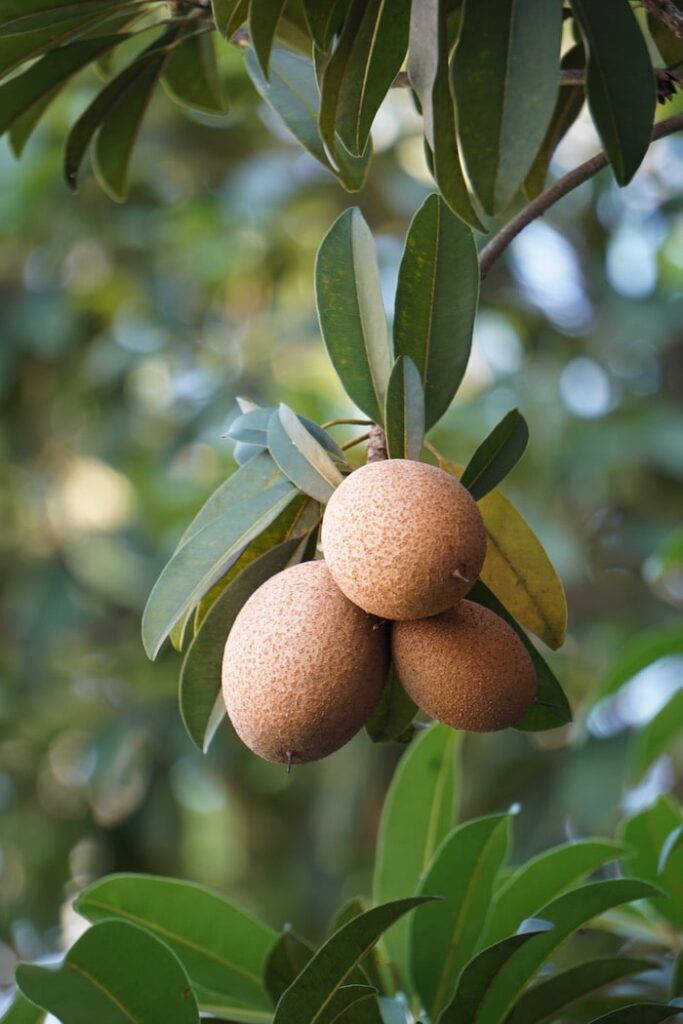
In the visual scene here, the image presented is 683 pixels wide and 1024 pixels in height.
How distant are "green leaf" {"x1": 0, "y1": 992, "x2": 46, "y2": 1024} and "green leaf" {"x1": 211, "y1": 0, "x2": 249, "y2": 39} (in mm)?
587

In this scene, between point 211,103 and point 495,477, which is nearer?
point 495,477

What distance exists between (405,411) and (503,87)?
0.62 feet

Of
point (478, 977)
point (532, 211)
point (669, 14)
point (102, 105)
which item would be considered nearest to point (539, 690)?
point (478, 977)

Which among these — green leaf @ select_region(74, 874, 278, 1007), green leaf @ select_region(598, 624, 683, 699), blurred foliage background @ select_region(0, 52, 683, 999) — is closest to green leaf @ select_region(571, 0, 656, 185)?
green leaf @ select_region(74, 874, 278, 1007)

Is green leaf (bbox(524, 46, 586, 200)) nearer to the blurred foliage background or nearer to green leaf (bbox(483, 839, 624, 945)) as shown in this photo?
green leaf (bbox(483, 839, 624, 945))

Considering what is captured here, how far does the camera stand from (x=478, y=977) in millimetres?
771

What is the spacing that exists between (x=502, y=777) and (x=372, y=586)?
78.7 inches

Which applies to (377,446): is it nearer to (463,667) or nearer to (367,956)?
(463,667)

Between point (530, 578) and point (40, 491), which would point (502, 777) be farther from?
point (530, 578)

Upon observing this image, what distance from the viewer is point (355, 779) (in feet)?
8.87

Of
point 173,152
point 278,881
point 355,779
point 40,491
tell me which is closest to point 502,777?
point 355,779

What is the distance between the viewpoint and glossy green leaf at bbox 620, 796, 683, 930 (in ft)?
3.59

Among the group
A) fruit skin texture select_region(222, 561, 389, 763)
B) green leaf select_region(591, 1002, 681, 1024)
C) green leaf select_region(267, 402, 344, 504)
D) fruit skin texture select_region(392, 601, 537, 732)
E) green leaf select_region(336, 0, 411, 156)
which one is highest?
green leaf select_region(336, 0, 411, 156)

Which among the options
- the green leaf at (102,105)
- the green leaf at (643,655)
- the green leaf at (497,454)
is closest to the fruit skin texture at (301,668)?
the green leaf at (497,454)
